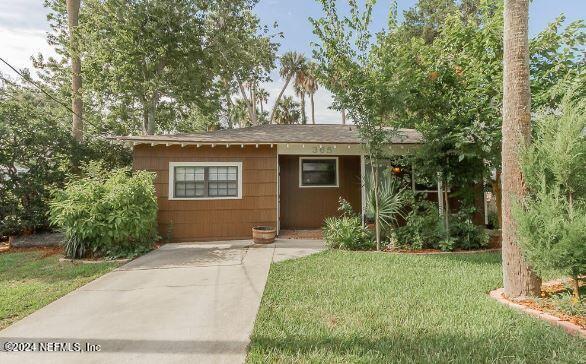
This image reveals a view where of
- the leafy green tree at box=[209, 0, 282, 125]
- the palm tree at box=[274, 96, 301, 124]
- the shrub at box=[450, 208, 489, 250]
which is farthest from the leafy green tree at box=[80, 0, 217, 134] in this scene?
the palm tree at box=[274, 96, 301, 124]

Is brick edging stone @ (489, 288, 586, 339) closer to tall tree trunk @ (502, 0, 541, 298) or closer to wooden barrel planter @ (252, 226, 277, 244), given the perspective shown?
tall tree trunk @ (502, 0, 541, 298)

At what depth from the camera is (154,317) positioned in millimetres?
3451

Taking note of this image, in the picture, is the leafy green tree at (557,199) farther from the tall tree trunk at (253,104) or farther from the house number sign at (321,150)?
the tall tree trunk at (253,104)

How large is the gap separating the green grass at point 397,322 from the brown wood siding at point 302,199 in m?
4.84

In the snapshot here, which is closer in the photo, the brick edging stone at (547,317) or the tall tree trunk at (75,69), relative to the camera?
the brick edging stone at (547,317)

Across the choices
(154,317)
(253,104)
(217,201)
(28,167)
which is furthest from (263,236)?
(253,104)

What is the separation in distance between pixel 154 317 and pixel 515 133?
5.02 metres

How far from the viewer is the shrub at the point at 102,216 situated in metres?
6.25

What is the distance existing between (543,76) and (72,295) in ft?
31.6

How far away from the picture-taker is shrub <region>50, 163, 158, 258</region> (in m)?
6.25

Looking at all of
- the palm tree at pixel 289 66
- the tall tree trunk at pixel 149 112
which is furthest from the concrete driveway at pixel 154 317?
the palm tree at pixel 289 66

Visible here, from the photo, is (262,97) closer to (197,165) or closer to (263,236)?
(197,165)

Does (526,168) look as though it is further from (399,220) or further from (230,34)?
(230,34)

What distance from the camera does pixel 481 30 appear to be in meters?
6.99
